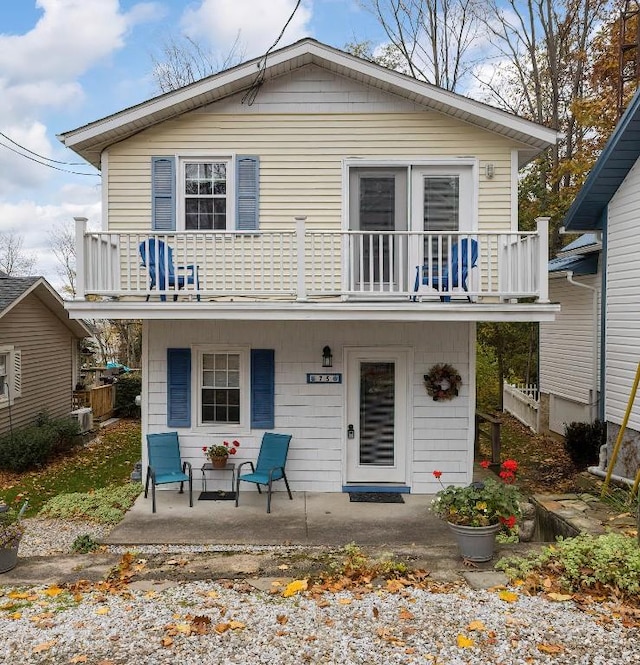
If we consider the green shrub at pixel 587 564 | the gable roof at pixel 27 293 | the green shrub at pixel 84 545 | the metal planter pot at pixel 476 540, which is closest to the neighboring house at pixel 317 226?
the green shrub at pixel 84 545

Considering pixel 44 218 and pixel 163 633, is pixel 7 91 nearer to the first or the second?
pixel 163 633

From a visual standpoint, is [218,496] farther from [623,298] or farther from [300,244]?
[623,298]

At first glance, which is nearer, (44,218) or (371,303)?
(371,303)

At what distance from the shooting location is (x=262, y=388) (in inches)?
352

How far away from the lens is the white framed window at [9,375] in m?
13.2

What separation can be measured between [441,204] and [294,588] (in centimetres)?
605

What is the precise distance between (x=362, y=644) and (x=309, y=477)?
15.2ft

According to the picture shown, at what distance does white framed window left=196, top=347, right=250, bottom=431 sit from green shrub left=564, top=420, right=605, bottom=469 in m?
6.24

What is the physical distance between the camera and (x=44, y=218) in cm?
3616

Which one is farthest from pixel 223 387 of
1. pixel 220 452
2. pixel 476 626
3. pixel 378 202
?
pixel 476 626

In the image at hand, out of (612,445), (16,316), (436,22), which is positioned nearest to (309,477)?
(612,445)

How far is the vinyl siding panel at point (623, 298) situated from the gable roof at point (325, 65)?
6.82 ft

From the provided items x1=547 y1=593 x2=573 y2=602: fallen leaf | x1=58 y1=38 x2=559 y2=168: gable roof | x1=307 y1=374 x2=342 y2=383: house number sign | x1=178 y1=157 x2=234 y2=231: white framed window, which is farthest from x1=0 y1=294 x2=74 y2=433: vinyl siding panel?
x1=547 y1=593 x2=573 y2=602: fallen leaf

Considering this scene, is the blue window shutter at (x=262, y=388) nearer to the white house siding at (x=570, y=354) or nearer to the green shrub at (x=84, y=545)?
the green shrub at (x=84, y=545)
